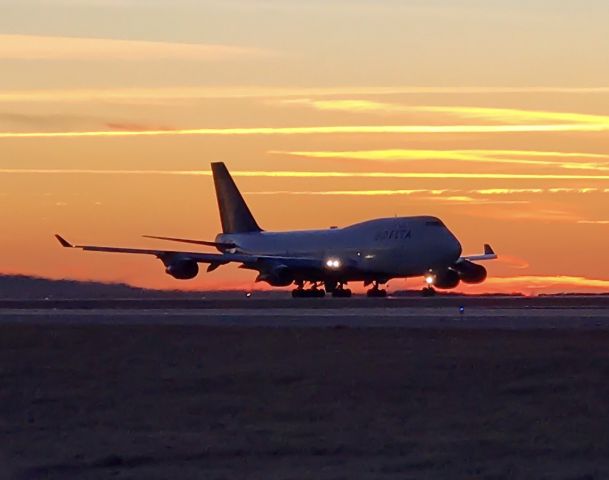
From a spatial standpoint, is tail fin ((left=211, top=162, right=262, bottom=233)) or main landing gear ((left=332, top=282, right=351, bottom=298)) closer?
main landing gear ((left=332, top=282, right=351, bottom=298))

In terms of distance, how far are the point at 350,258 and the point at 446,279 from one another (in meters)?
5.20

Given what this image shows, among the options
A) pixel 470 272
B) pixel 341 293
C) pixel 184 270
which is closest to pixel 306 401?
pixel 184 270

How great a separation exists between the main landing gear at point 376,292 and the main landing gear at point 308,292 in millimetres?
2490

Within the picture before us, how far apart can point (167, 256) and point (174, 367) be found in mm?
49859

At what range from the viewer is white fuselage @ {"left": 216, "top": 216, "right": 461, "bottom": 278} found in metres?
79.0

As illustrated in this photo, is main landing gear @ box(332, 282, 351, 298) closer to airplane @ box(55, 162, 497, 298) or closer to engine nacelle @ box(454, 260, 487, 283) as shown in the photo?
airplane @ box(55, 162, 497, 298)

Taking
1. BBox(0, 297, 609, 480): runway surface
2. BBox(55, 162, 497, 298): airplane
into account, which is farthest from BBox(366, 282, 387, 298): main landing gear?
BBox(0, 297, 609, 480): runway surface

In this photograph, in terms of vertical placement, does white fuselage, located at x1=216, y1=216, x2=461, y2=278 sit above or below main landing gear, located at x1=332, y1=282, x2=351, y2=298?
above

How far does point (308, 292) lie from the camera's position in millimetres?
82188

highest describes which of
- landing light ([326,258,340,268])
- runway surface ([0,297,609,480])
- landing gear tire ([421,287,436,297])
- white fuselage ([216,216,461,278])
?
runway surface ([0,297,609,480])

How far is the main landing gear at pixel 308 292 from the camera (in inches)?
3217

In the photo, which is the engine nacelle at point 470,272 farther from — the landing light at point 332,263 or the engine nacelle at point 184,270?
the engine nacelle at point 184,270

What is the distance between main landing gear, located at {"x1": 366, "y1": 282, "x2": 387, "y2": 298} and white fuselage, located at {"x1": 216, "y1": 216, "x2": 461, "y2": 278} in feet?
3.34

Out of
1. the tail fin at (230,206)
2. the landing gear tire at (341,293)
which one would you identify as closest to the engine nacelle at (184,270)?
the landing gear tire at (341,293)
